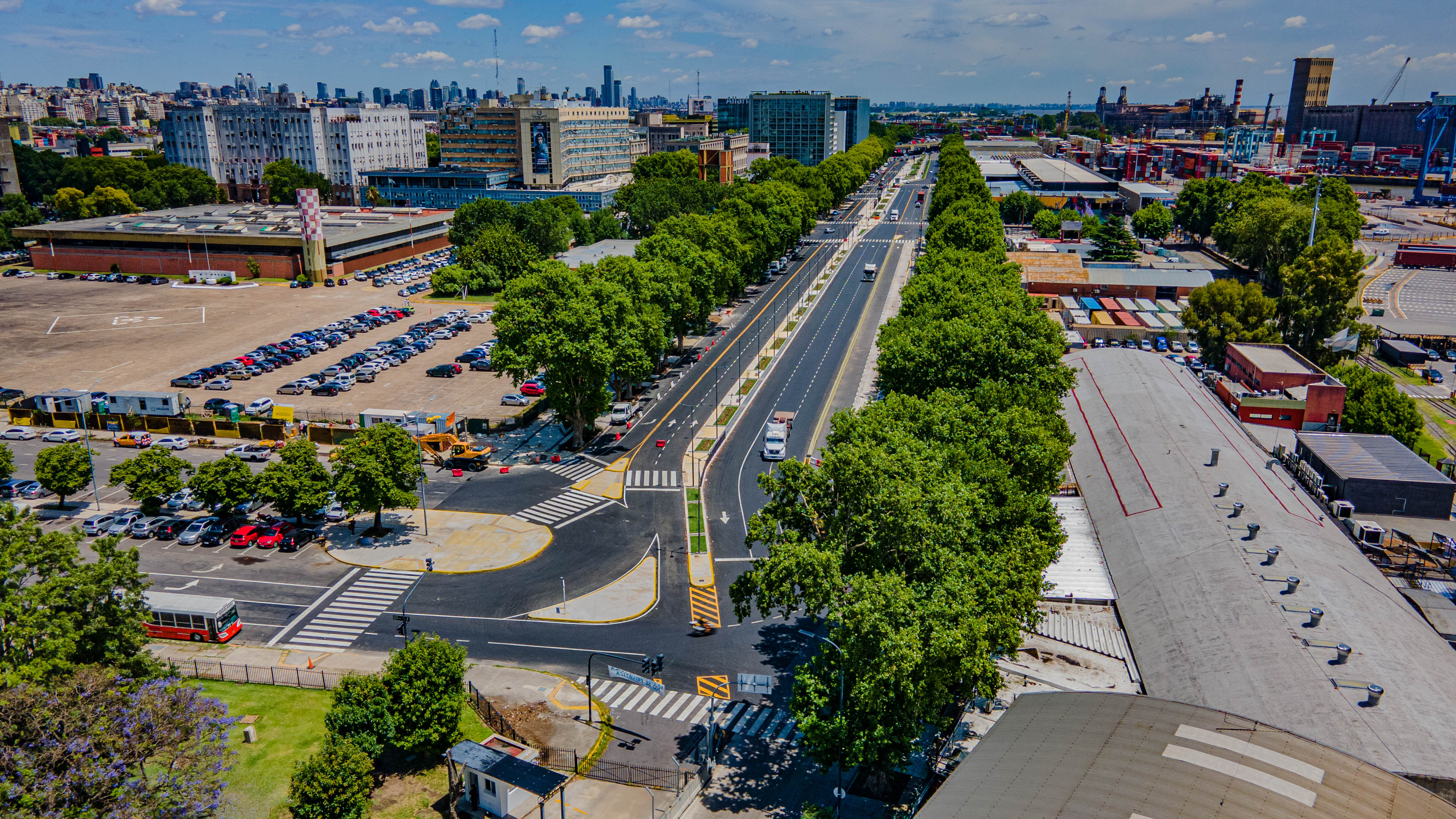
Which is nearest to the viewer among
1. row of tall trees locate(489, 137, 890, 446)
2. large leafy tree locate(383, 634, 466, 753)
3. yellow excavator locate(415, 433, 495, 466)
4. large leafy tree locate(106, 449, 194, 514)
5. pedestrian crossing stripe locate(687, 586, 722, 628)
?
large leafy tree locate(383, 634, 466, 753)

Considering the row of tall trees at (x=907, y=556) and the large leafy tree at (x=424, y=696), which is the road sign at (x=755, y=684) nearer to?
the row of tall trees at (x=907, y=556)

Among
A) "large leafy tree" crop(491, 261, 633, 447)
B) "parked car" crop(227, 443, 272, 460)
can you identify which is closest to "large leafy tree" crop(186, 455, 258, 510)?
"parked car" crop(227, 443, 272, 460)

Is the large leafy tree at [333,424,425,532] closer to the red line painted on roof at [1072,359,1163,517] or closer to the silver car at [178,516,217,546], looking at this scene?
the silver car at [178,516,217,546]

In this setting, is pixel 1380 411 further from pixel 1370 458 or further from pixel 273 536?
pixel 273 536

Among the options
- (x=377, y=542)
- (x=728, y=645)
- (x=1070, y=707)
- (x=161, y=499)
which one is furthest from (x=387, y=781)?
(x=161, y=499)

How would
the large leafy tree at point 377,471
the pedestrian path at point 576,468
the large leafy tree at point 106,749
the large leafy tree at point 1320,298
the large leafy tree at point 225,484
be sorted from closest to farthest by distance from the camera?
the large leafy tree at point 106,749 < the large leafy tree at point 377,471 < the large leafy tree at point 225,484 < the pedestrian path at point 576,468 < the large leafy tree at point 1320,298

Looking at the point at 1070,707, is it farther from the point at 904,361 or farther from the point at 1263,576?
the point at 904,361

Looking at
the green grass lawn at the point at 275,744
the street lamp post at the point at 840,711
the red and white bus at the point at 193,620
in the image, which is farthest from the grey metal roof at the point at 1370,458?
the red and white bus at the point at 193,620
